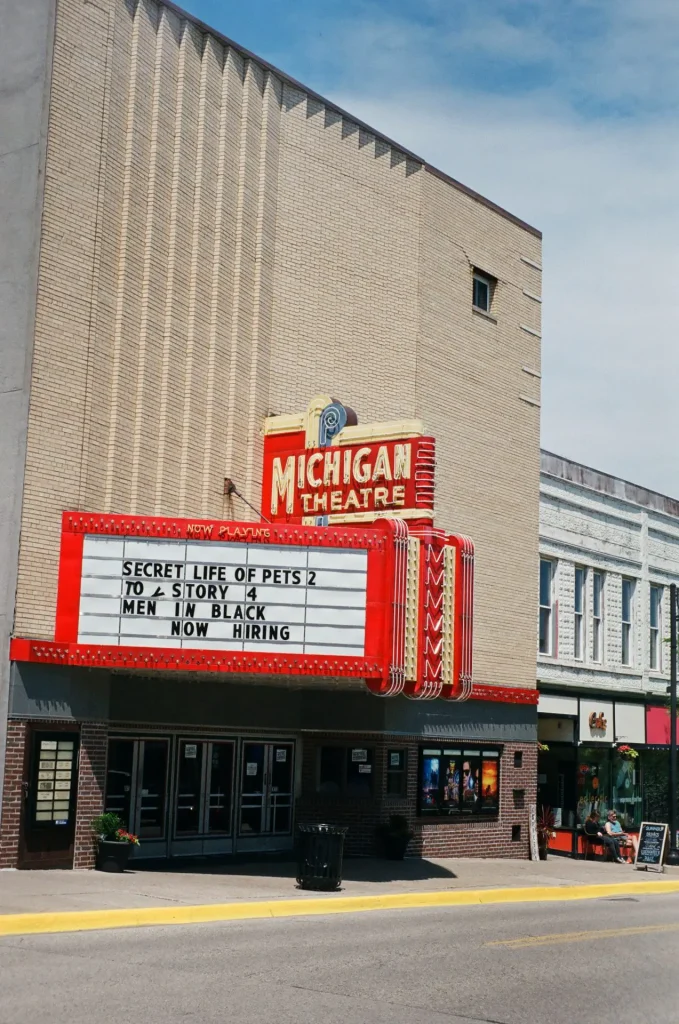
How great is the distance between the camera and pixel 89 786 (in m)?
22.3

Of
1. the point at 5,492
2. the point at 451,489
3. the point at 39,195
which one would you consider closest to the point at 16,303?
the point at 39,195

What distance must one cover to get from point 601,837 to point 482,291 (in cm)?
1448

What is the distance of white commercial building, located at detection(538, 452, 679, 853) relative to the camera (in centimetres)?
3497

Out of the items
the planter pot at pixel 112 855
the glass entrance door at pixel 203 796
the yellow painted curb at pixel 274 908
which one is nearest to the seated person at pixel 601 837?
the yellow painted curb at pixel 274 908

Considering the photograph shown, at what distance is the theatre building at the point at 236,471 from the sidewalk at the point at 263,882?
126 cm

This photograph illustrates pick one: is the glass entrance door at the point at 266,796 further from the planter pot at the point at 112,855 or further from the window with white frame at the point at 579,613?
the window with white frame at the point at 579,613

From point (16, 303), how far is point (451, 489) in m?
11.9

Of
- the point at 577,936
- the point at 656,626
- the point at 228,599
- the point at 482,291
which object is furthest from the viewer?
the point at 656,626

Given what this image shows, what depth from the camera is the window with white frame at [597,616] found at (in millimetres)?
36688

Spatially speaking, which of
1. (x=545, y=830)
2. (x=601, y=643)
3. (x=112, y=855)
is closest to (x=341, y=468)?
(x=112, y=855)

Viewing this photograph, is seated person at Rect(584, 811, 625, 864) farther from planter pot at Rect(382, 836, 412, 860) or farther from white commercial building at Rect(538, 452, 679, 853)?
planter pot at Rect(382, 836, 412, 860)


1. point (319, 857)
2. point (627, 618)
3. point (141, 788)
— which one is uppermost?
point (627, 618)

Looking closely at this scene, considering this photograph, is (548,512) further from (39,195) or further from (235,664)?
(39,195)

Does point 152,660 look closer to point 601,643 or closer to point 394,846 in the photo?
point 394,846
